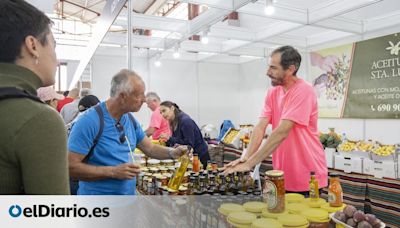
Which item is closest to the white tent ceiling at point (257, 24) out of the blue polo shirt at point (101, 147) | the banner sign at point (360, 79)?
the banner sign at point (360, 79)

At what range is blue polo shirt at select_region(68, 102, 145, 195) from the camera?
184 centimetres

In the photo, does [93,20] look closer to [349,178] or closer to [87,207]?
[349,178]

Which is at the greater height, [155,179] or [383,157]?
[155,179]

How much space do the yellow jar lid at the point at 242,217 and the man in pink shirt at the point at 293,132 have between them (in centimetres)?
62

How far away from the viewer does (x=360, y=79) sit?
6152mm

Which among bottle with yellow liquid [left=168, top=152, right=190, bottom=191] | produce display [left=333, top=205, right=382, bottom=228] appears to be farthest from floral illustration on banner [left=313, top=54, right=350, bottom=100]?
produce display [left=333, top=205, right=382, bottom=228]

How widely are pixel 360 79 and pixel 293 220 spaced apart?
5662 millimetres

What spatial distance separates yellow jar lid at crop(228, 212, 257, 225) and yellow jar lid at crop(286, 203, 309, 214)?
0.20m

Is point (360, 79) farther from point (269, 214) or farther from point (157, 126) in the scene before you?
point (269, 214)

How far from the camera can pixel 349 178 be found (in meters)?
3.59

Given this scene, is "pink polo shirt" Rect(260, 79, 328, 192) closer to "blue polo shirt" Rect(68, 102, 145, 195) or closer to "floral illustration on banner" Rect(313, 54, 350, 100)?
"blue polo shirt" Rect(68, 102, 145, 195)

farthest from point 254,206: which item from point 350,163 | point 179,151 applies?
point 350,163

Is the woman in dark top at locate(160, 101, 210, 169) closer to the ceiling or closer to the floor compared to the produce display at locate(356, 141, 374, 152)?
closer to the ceiling

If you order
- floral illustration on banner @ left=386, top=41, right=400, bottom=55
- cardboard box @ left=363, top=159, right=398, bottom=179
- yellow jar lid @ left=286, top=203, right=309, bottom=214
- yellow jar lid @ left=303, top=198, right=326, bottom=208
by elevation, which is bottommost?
→ cardboard box @ left=363, top=159, right=398, bottom=179
